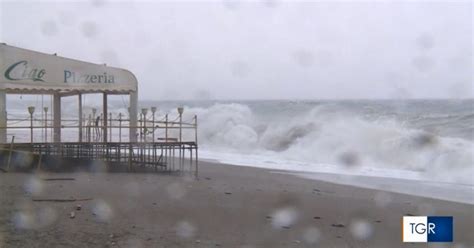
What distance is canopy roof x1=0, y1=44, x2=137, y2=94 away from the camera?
16859mm

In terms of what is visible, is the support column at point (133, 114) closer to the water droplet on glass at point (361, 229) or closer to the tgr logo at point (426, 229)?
the water droplet on glass at point (361, 229)

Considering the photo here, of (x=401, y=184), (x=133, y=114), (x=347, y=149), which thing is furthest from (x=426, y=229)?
(x=347, y=149)

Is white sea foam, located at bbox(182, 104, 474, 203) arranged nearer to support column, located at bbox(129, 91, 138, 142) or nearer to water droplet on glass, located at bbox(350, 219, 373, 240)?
water droplet on glass, located at bbox(350, 219, 373, 240)

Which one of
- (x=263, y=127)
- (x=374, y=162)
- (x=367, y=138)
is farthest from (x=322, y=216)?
(x=263, y=127)

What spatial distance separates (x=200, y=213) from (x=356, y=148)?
1786 centimetres

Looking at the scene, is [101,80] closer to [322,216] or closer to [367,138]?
[322,216]

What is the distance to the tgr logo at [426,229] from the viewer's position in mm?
9195

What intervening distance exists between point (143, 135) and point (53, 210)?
8165 mm

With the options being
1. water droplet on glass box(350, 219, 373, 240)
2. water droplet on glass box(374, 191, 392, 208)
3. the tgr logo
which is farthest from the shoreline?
water droplet on glass box(350, 219, 373, 240)

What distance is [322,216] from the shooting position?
35.5 ft

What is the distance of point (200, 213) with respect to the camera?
10.5 metres

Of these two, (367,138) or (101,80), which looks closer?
(101,80)

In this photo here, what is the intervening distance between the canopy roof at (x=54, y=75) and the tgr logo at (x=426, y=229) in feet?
33.2

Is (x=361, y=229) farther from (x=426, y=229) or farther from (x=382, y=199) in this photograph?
(x=382, y=199)
